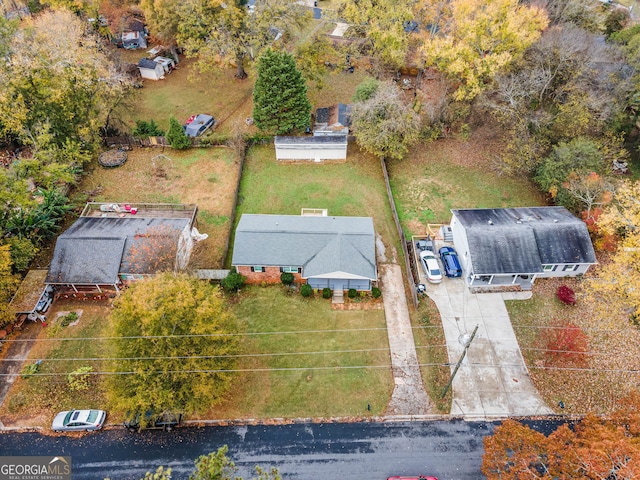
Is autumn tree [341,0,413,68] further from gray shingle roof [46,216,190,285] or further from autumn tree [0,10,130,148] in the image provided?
gray shingle roof [46,216,190,285]

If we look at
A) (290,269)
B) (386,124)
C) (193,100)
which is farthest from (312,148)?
(193,100)

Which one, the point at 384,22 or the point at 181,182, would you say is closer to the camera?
the point at 181,182

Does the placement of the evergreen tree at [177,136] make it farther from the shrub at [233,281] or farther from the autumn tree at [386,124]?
the shrub at [233,281]

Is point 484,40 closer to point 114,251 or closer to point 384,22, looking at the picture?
point 384,22

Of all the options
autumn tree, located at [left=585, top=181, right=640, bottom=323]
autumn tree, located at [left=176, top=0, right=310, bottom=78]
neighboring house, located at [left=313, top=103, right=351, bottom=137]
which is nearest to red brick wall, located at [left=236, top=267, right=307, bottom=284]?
neighboring house, located at [left=313, top=103, right=351, bottom=137]

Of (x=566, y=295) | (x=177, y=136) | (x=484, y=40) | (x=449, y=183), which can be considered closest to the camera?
(x=566, y=295)

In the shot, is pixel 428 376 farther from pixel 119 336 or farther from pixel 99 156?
pixel 99 156

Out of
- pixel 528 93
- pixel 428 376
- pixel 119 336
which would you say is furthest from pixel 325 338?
pixel 528 93
